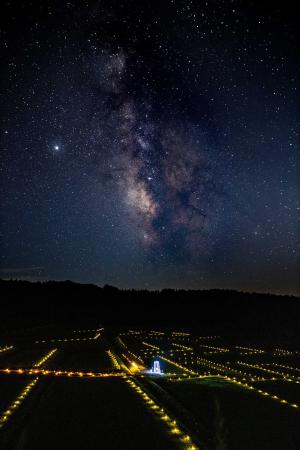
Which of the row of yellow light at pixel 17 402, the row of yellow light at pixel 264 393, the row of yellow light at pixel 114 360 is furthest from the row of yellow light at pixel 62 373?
the row of yellow light at pixel 264 393

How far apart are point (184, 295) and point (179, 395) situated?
43134mm

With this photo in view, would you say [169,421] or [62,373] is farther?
[62,373]

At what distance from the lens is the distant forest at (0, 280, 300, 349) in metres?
28.6

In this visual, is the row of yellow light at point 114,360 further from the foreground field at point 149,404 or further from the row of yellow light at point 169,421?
the row of yellow light at point 169,421

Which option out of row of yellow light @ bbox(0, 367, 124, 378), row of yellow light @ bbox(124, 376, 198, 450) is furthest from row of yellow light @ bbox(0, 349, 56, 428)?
row of yellow light @ bbox(124, 376, 198, 450)

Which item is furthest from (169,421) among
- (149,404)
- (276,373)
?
(276,373)

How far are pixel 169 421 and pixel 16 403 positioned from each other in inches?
104

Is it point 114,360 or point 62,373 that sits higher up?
point 114,360

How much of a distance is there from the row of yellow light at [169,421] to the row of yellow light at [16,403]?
Result: 2.05m

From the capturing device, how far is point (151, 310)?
44.3 m

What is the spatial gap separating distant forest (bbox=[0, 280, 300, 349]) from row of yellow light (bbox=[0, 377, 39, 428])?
46.9 ft

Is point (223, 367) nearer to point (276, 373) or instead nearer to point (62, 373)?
point (276, 373)

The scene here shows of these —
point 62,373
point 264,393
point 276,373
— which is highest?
point 276,373

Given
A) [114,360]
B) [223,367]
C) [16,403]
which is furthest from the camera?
[114,360]
